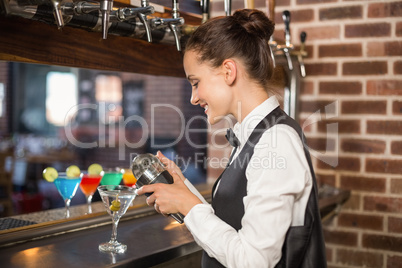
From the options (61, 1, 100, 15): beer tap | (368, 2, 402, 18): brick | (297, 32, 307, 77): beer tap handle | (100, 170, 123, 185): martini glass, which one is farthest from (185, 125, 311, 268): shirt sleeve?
(368, 2, 402, 18): brick

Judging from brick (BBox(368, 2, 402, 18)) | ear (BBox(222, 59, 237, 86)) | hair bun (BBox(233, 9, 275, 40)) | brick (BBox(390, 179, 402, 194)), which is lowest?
brick (BBox(390, 179, 402, 194))

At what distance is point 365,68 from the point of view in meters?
2.41

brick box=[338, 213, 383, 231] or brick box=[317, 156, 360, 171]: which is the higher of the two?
brick box=[317, 156, 360, 171]

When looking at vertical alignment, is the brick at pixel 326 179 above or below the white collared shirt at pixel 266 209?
below

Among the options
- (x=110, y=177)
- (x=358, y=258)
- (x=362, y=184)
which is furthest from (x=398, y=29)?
(x=110, y=177)

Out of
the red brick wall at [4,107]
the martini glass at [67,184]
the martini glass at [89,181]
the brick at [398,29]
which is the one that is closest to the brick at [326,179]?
the brick at [398,29]

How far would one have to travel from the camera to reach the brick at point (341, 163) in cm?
245

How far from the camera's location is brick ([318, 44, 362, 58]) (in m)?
2.43

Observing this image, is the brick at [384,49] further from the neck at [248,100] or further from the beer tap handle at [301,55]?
the neck at [248,100]

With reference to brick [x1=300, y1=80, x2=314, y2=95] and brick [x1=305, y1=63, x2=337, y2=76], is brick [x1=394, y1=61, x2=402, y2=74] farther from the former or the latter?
brick [x1=300, y1=80, x2=314, y2=95]

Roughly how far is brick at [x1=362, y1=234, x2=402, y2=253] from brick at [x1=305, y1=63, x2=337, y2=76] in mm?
899

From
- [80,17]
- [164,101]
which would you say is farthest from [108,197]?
[164,101]

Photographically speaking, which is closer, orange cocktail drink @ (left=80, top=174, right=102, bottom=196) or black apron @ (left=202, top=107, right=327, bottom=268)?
black apron @ (left=202, top=107, right=327, bottom=268)

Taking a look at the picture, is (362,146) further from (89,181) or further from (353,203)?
(89,181)
